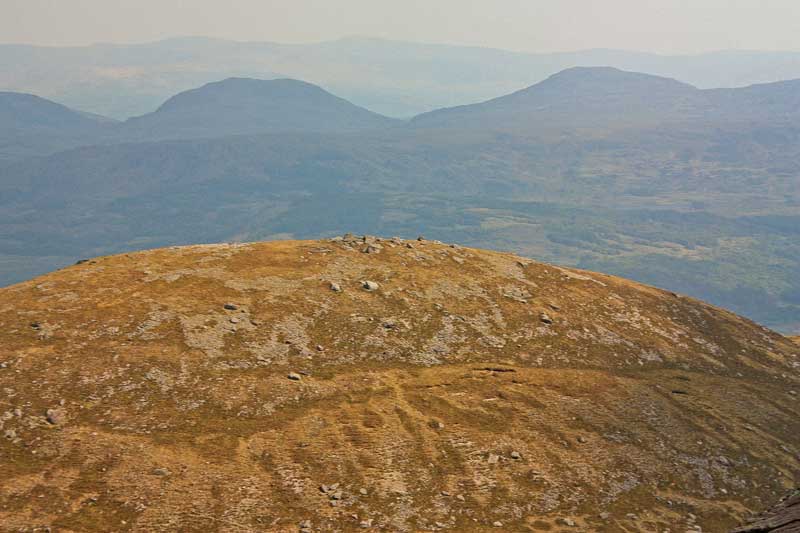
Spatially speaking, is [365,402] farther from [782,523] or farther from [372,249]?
[782,523]

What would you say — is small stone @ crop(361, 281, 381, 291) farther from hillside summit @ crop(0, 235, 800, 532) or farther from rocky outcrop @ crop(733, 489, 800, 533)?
rocky outcrop @ crop(733, 489, 800, 533)

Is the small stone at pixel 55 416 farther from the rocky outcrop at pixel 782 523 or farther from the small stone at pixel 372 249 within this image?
the rocky outcrop at pixel 782 523

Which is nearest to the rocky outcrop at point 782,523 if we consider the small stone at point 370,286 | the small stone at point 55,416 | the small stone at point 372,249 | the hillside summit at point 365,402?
the hillside summit at point 365,402

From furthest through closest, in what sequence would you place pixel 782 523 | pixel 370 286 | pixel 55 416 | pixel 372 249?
pixel 372 249 → pixel 370 286 → pixel 55 416 → pixel 782 523

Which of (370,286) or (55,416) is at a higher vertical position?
(370,286)

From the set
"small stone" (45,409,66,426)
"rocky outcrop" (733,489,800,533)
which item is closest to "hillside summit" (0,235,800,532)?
"small stone" (45,409,66,426)

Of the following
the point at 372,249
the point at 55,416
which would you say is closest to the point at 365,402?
the point at 55,416
